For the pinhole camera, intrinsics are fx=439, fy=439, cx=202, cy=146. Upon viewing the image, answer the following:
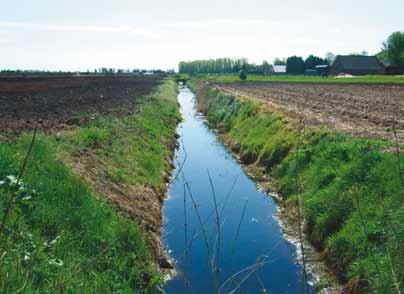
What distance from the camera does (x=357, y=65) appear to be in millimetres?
108688

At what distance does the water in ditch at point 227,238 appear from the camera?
8.11 metres

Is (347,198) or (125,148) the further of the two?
(125,148)

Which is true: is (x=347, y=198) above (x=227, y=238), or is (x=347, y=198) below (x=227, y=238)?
above

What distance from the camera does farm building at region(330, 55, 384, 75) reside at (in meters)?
107

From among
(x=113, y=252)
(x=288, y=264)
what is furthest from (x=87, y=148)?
(x=288, y=264)

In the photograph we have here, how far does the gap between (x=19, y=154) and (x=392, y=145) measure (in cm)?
949

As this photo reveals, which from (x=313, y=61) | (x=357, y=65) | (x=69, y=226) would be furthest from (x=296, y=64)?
(x=69, y=226)

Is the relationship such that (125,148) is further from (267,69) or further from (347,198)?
(267,69)

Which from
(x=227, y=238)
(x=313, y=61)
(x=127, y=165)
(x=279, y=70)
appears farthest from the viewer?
(x=279, y=70)

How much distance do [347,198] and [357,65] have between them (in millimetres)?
107476

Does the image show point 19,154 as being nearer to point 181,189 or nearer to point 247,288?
point 247,288

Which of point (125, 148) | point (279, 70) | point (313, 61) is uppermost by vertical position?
point (313, 61)

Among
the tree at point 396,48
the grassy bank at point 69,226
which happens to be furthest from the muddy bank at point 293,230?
the tree at point 396,48

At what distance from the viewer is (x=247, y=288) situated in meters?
8.01
